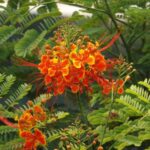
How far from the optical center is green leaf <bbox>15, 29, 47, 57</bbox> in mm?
3086

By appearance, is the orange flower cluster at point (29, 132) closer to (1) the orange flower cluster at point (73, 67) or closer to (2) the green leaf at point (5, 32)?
(1) the orange flower cluster at point (73, 67)

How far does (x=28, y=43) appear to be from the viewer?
10.6ft

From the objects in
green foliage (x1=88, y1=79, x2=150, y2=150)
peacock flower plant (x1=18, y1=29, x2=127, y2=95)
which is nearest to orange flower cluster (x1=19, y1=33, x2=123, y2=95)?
peacock flower plant (x1=18, y1=29, x2=127, y2=95)

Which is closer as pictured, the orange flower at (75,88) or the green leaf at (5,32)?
the orange flower at (75,88)

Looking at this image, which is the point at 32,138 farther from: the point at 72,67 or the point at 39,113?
the point at 72,67

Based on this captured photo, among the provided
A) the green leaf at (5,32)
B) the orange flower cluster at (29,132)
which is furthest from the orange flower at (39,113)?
the green leaf at (5,32)

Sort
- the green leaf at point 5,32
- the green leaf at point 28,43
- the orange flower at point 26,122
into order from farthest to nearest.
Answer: the green leaf at point 5,32 < the green leaf at point 28,43 < the orange flower at point 26,122

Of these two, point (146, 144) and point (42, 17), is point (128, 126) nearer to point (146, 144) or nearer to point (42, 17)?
point (146, 144)

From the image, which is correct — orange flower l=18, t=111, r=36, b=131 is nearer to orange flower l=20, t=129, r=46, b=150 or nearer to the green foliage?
orange flower l=20, t=129, r=46, b=150

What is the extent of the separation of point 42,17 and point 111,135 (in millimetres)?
1208

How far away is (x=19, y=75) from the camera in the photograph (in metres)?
3.54

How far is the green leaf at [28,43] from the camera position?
3.09 meters

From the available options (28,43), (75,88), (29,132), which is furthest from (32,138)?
(28,43)

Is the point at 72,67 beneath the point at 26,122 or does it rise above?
above
